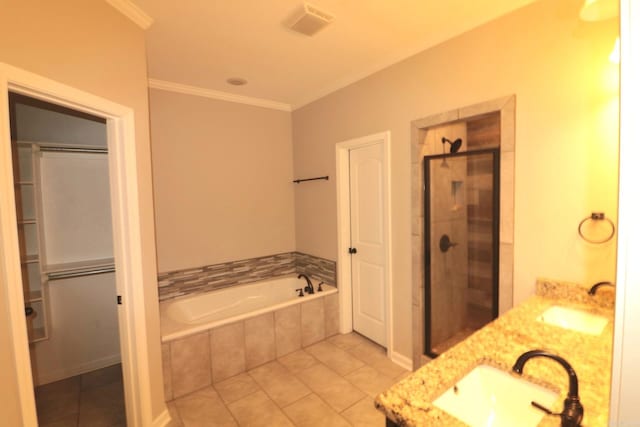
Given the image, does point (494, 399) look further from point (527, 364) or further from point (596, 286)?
point (596, 286)

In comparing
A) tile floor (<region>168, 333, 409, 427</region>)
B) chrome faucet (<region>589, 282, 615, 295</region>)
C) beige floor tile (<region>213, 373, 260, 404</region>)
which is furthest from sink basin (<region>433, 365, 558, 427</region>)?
beige floor tile (<region>213, 373, 260, 404</region>)

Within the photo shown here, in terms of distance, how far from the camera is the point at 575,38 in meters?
1.64

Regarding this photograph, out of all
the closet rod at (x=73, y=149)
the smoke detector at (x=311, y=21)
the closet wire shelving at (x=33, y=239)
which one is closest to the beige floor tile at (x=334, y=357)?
the closet wire shelving at (x=33, y=239)

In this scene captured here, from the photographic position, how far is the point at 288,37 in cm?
224

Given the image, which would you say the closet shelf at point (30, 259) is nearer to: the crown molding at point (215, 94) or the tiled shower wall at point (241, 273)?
the tiled shower wall at point (241, 273)

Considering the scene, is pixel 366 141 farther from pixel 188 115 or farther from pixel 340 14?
pixel 188 115

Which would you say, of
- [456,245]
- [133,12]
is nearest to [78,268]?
[133,12]

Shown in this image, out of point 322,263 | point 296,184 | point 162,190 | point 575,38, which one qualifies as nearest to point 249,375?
point 322,263

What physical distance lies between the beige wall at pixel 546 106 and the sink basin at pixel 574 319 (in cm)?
21

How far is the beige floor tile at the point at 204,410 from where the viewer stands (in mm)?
2092

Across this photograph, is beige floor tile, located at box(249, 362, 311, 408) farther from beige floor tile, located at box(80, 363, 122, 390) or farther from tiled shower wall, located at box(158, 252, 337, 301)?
beige floor tile, located at box(80, 363, 122, 390)

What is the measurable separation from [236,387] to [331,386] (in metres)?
0.80

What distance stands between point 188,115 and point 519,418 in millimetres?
3536

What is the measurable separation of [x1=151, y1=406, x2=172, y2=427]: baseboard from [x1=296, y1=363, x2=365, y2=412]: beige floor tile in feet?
3.34
